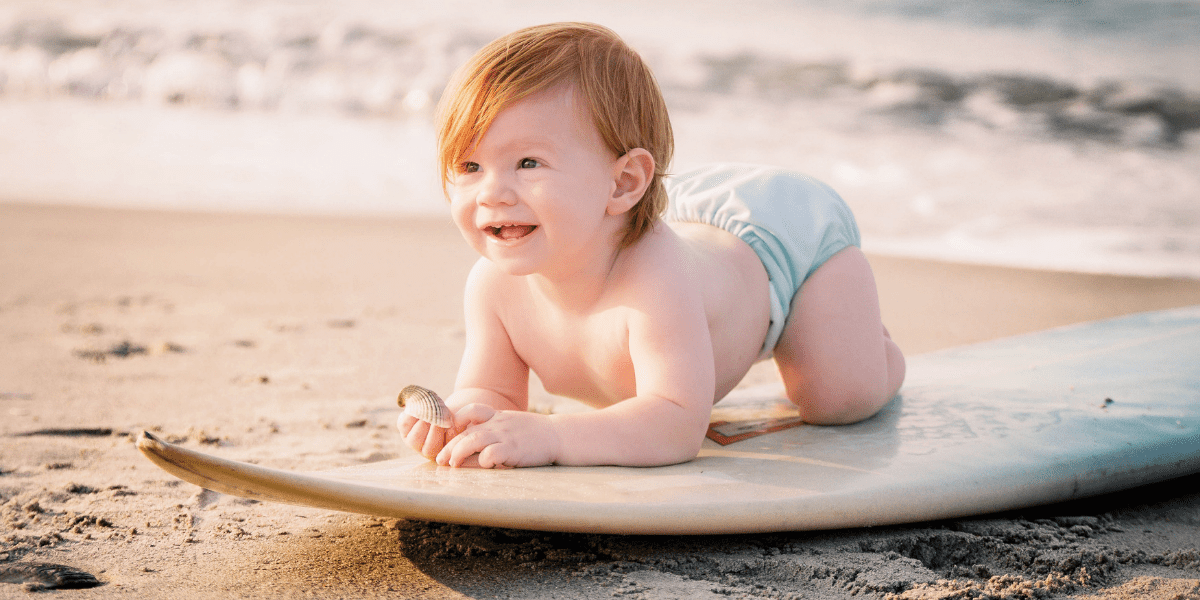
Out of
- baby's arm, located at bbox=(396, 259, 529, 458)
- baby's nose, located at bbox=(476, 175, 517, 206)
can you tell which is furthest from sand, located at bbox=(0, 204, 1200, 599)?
baby's nose, located at bbox=(476, 175, 517, 206)

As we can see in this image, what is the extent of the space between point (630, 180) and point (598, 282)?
0.67 ft

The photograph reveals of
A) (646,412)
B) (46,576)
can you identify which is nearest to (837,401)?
(646,412)

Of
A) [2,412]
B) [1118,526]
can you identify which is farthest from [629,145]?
[2,412]

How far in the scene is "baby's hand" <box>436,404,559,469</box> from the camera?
172 cm

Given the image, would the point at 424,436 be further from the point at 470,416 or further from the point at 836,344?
the point at 836,344

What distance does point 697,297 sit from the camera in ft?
5.96

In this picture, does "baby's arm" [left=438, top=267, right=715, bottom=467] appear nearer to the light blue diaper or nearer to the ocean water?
the light blue diaper

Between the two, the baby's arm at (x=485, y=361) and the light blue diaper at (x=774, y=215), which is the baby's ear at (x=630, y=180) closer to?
the baby's arm at (x=485, y=361)

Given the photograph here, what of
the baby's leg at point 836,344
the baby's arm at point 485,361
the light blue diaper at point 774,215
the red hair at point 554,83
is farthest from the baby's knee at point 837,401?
the red hair at point 554,83

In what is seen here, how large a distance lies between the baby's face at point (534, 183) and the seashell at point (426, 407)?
0.26 metres

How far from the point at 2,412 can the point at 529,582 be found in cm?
167

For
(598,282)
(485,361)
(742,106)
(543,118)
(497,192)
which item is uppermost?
(742,106)

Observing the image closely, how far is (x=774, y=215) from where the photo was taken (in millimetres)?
2203

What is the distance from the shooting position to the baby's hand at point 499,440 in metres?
1.72
